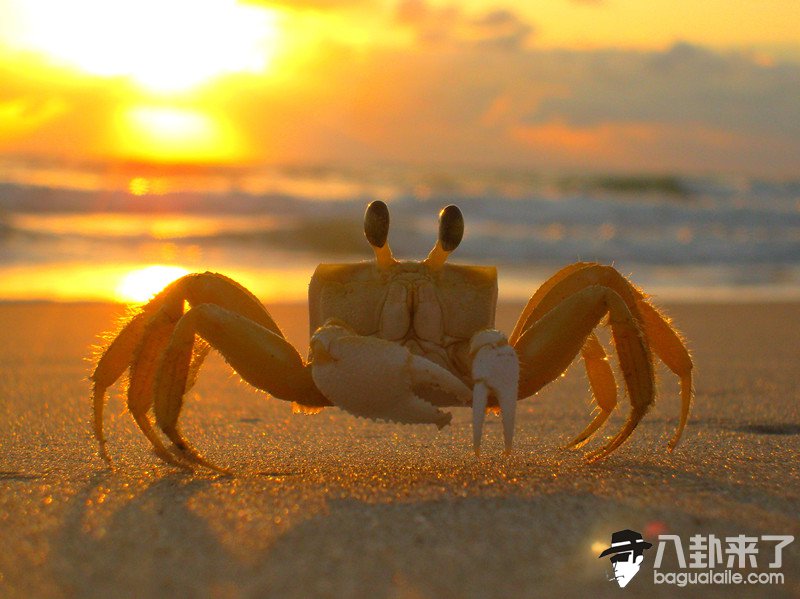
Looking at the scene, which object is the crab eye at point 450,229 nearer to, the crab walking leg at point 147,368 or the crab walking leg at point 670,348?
the crab walking leg at point 670,348

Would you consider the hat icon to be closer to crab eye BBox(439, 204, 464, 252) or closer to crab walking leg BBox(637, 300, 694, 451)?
crab walking leg BBox(637, 300, 694, 451)

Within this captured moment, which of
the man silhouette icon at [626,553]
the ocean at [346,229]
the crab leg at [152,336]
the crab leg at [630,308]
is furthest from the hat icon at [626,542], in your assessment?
the ocean at [346,229]

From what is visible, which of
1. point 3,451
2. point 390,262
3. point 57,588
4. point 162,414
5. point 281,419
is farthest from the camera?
point 281,419

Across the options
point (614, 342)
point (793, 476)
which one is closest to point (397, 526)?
point (614, 342)

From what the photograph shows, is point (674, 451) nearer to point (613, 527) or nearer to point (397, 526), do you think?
point (613, 527)

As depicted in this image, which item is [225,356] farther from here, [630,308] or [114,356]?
[630,308]
